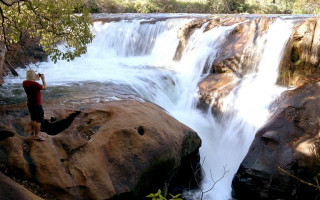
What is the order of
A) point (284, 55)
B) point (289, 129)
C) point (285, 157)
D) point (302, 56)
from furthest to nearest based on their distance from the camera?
point (284, 55) < point (302, 56) < point (289, 129) < point (285, 157)

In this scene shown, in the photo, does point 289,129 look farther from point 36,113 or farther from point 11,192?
point 11,192

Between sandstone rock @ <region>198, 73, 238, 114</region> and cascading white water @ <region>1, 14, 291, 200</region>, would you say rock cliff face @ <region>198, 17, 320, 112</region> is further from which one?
cascading white water @ <region>1, 14, 291, 200</region>

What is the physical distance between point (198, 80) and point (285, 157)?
5349 mm

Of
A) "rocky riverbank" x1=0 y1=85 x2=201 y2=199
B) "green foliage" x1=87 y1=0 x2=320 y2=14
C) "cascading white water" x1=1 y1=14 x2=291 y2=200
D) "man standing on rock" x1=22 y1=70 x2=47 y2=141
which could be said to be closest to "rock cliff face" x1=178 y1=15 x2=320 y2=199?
"cascading white water" x1=1 y1=14 x2=291 y2=200

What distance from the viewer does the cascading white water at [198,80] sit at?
782cm

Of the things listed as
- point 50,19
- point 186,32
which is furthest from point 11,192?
point 186,32

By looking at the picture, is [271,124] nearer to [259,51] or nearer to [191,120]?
[191,120]

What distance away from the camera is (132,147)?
5.40 metres

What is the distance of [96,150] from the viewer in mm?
5059

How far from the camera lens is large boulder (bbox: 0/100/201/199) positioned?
14.9 feet

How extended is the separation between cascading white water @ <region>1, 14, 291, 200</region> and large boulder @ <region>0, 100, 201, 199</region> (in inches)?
61.0

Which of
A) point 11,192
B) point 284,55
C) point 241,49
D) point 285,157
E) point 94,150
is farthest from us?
point 241,49

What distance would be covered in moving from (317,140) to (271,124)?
Result: 3.38 ft

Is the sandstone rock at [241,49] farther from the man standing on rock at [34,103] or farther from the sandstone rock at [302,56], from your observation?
the man standing on rock at [34,103]
